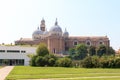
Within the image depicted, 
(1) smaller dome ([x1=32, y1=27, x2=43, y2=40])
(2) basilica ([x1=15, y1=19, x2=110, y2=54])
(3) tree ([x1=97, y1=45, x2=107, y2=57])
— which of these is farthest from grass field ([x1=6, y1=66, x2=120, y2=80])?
(1) smaller dome ([x1=32, y1=27, x2=43, y2=40])

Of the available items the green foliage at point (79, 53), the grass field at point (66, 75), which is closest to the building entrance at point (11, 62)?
the green foliage at point (79, 53)

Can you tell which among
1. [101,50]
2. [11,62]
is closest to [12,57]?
[11,62]

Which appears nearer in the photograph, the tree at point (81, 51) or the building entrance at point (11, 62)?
the building entrance at point (11, 62)

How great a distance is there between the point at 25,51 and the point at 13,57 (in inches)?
171

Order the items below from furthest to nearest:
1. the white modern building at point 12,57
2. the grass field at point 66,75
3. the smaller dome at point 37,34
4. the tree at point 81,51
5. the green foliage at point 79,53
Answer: the smaller dome at point 37,34, the tree at point 81,51, the green foliage at point 79,53, the white modern building at point 12,57, the grass field at point 66,75

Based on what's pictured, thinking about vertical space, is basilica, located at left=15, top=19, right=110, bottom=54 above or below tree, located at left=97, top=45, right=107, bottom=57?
above

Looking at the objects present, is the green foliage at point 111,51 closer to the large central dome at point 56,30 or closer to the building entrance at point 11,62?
the large central dome at point 56,30

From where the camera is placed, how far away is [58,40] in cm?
12812

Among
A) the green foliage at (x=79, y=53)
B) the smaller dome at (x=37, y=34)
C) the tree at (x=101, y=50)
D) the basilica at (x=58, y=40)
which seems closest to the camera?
the tree at (x=101, y=50)

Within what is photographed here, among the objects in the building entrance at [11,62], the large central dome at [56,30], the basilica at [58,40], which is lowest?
the building entrance at [11,62]

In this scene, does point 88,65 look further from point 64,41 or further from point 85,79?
point 64,41

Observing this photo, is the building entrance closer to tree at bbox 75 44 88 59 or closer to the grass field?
tree at bbox 75 44 88 59

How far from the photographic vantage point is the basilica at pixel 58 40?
12762 cm

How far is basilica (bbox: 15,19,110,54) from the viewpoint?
128 metres
